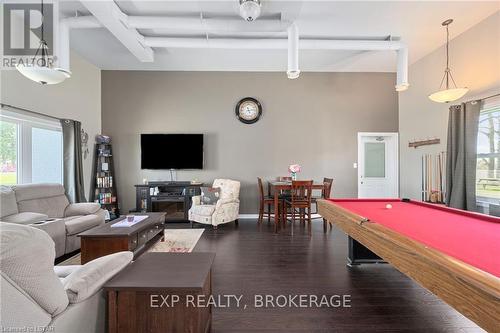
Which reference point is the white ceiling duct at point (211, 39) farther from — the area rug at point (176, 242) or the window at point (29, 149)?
the area rug at point (176, 242)

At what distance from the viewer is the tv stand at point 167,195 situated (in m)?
4.93

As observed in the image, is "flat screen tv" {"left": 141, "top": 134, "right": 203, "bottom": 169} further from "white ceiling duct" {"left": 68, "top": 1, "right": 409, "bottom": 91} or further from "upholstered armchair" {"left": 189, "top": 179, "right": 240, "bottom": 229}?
"white ceiling duct" {"left": 68, "top": 1, "right": 409, "bottom": 91}

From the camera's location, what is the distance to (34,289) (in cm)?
94

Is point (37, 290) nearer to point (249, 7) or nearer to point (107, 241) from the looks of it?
point (107, 241)

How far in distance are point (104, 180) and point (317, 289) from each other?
473 cm

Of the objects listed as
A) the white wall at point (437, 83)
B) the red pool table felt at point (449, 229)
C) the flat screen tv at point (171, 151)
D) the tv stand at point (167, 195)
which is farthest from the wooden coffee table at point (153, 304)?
the white wall at point (437, 83)

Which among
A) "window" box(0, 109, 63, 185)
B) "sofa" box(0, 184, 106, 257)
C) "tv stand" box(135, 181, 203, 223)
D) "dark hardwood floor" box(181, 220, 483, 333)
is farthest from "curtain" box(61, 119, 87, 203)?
"dark hardwood floor" box(181, 220, 483, 333)

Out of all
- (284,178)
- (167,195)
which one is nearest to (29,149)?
(167,195)

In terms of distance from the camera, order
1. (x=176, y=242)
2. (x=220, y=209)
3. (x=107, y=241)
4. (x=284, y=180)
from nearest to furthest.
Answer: (x=107, y=241), (x=176, y=242), (x=220, y=209), (x=284, y=180)

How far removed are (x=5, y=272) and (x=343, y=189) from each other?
220 inches

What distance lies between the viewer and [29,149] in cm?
376

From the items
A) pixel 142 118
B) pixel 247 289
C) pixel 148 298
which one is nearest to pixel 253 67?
pixel 142 118

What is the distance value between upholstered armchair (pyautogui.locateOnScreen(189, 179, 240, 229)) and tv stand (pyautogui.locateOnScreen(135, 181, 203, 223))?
0.32 m

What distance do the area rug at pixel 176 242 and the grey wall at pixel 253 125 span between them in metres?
1.45
